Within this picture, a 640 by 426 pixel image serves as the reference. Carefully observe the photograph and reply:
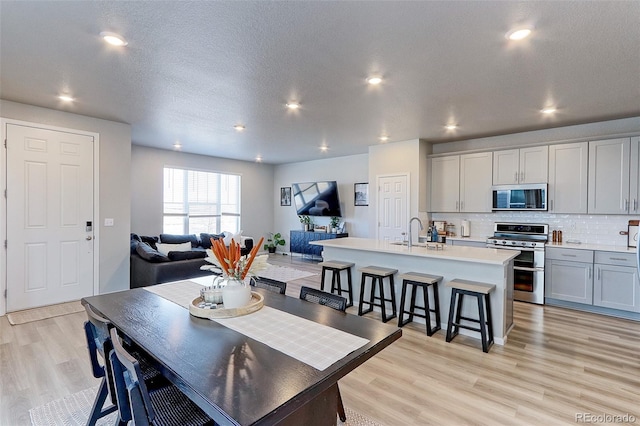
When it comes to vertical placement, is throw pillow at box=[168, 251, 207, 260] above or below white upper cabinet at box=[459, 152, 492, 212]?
below

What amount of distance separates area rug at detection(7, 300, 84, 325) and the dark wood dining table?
108 inches

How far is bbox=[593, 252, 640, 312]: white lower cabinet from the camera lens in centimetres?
397

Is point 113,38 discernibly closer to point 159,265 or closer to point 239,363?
point 239,363

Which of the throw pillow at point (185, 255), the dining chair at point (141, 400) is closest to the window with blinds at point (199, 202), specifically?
the throw pillow at point (185, 255)

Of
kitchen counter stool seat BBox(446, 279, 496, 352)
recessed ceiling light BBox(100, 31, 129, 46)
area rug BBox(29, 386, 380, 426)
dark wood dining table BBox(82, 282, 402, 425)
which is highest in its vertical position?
recessed ceiling light BBox(100, 31, 129, 46)

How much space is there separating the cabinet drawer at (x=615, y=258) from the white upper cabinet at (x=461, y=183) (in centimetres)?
160

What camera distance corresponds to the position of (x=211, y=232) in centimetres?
830

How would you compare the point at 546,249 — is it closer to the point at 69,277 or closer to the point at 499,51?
the point at 499,51

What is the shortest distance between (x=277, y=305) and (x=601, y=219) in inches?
205

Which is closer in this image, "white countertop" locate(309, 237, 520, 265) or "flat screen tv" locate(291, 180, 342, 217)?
"white countertop" locate(309, 237, 520, 265)

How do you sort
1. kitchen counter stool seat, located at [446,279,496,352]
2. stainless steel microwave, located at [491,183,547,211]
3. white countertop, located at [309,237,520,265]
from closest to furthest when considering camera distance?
kitchen counter stool seat, located at [446,279,496,352] → white countertop, located at [309,237,520,265] → stainless steel microwave, located at [491,183,547,211]

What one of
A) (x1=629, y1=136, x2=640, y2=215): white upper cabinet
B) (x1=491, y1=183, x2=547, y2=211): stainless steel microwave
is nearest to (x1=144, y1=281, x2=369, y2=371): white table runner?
(x1=491, y1=183, x2=547, y2=211): stainless steel microwave

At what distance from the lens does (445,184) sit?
5883 millimetres

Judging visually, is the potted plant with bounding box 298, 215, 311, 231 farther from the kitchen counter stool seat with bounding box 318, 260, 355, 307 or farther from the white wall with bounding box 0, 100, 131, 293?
the white wall with bounding box 0, 100, 131, 293
